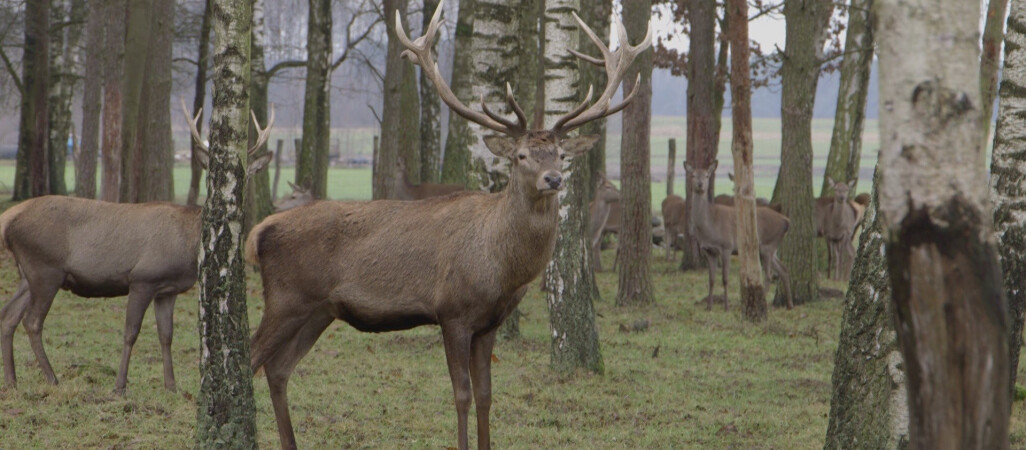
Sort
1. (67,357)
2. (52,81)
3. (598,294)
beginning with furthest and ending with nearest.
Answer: (52,81), (598,294), (67,357)

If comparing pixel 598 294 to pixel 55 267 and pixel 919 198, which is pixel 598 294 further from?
pixel 919 198

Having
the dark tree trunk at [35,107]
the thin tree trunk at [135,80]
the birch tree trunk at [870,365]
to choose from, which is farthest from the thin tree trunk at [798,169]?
the dark tree trunk at [35,107]

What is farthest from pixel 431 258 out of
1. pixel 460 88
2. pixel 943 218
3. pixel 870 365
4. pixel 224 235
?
pixel 460 88

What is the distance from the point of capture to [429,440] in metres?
6.52

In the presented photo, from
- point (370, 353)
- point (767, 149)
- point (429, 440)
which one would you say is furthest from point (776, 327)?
point (767, 149)

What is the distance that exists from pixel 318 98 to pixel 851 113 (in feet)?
31.4

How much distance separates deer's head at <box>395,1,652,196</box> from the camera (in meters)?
5.98

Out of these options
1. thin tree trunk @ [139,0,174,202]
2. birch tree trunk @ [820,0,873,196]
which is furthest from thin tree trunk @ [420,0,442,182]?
birch tree trunk @ [820,0,873,196]

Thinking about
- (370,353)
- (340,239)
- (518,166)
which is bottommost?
(370,353)

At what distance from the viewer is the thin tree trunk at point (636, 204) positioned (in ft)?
42.4

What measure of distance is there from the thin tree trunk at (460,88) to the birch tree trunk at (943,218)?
39.8ft

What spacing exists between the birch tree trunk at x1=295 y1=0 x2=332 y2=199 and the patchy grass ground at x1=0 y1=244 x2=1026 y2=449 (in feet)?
26.5

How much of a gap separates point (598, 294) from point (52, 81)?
15308 millimetres

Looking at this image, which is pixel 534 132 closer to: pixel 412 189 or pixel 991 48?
pixel 991 48
